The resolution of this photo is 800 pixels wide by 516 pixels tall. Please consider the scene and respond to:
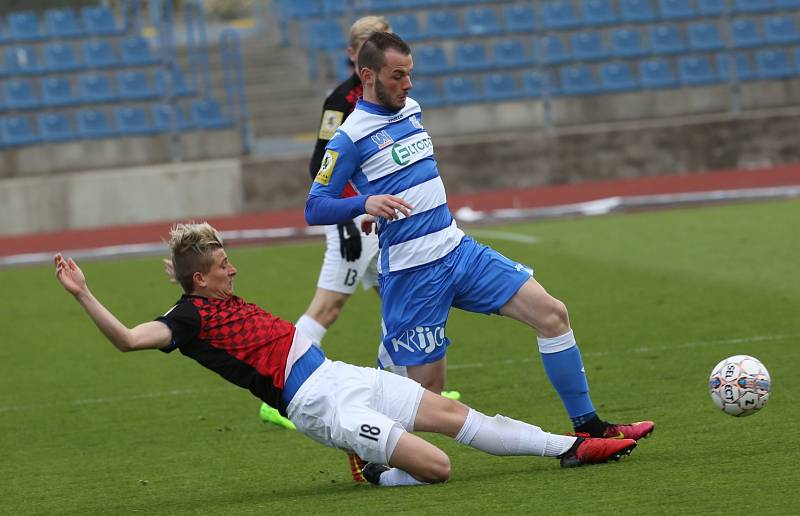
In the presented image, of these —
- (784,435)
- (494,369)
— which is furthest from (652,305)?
(784,435)

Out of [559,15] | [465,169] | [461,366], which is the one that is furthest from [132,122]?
[461,366]

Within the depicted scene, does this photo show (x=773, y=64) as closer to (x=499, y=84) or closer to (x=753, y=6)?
(x=753, y=6)

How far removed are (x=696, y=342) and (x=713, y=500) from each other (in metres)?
4.37

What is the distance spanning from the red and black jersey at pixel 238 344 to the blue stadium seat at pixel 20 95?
657 inches

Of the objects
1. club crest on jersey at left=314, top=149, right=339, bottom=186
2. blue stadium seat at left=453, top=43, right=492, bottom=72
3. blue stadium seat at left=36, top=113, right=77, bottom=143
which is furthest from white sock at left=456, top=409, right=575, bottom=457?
blue stadium seat at left=453, top=43, right=492, bottom=72

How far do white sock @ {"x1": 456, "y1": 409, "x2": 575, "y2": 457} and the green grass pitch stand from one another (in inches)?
4.2

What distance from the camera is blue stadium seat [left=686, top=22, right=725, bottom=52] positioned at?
78.4ft

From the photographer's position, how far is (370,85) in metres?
6.22

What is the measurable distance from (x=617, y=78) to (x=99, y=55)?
29.0ft

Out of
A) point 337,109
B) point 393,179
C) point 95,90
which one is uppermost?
point 337,109

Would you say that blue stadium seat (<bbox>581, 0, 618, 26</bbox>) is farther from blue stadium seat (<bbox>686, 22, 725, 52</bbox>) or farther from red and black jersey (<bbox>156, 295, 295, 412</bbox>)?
red and black jersey (<bbox>156, 295, 295, 412</bbox>)

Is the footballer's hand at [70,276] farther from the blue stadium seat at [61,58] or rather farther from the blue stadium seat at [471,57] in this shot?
the blue stadium seat at [471,57]

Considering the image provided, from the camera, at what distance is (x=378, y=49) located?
20.1 feet

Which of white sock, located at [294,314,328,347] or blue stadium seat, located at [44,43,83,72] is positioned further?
blue stadium seat, located at [44,43,83,72]
